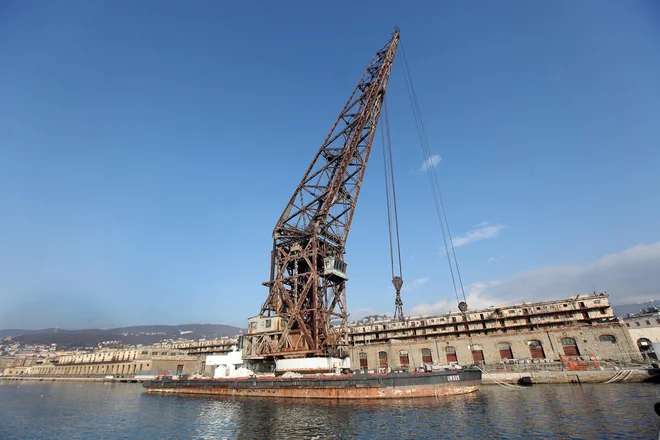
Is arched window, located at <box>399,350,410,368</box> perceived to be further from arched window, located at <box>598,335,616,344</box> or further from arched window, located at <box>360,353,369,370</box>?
arched window, located at <box>598,335,616,344</box>

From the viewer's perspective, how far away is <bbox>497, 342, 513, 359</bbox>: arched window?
50.8 metres

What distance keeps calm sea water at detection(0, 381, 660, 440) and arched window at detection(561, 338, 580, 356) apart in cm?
2005

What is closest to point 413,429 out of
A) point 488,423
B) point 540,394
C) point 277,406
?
point 488,423

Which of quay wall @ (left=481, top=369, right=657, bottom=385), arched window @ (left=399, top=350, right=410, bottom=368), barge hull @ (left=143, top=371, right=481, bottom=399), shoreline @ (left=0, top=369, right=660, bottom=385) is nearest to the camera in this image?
barge hull @ (left=143, top=371, right=481, bottom=399)

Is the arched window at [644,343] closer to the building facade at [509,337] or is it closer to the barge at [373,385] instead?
the building facade at [509,337]

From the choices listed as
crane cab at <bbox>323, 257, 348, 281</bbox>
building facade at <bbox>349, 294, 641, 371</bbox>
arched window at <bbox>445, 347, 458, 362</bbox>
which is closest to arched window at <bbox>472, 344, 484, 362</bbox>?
building facade at <bbox>349, 294, 641, 371</bbox>

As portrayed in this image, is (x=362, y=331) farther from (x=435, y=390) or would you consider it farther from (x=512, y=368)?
(x=435, y=390)

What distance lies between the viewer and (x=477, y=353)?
174 ft

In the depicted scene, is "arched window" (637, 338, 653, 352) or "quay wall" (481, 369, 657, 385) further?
"arched window" (637, 338, 653, 352)

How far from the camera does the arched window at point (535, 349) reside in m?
48.7

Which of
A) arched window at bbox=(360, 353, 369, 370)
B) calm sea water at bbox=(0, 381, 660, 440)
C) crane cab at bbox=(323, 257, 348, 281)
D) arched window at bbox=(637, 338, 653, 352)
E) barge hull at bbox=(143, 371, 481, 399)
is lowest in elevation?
calm sea water at bbox=(0, 381, 660, 440)

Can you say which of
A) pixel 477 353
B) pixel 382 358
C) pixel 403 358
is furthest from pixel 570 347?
pixel 382 358

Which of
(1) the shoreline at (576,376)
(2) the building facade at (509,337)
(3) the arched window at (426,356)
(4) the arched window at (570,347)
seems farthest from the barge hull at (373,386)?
(3) the arched window at (426,356)

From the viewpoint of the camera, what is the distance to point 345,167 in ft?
130
